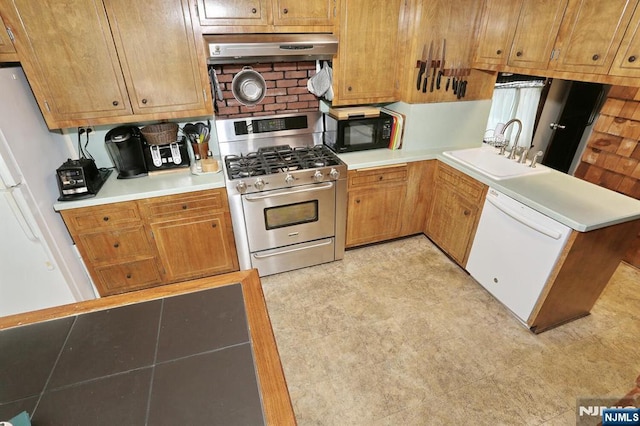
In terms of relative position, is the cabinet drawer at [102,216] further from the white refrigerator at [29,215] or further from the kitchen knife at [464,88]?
the kitchen knife at [464,88]

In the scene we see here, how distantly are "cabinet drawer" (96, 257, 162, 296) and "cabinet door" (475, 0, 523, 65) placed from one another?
2.94 m

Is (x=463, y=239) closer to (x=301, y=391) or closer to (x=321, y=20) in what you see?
(x=301, y=391)

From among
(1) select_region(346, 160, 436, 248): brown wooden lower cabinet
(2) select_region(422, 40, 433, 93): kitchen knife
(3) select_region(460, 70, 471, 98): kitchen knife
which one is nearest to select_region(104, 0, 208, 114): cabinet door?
(1) select_region(346, 160, 436, 248): brown wooden lower cabinet

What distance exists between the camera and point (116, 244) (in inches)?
85.7

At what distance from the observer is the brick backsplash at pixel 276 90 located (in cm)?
248

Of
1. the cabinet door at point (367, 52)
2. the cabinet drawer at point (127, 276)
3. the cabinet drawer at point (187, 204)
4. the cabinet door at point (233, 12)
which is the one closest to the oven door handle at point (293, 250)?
the cabinet drawer at point (187, 204)

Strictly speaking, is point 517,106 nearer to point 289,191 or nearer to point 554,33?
point 554,33

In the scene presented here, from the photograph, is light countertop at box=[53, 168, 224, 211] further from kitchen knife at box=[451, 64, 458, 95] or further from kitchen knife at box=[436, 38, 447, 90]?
kitchen knife at box=[451, 64, 458, 95]

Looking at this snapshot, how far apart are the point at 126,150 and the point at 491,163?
2712 millimetres

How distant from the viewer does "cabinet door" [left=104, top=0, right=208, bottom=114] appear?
1.85 m

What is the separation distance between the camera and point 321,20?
2.15 m

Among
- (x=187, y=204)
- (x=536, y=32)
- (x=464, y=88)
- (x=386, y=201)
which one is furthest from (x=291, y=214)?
(x=536, y=32)

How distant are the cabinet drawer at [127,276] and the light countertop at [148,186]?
1.71 feet

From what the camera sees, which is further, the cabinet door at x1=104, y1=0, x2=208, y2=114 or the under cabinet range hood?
the under cabinet range hood
